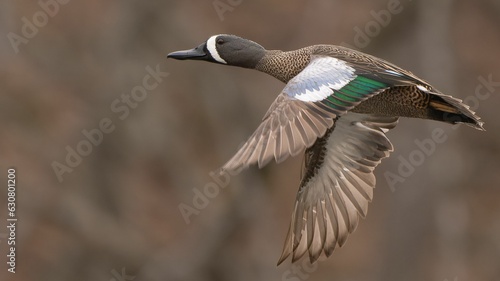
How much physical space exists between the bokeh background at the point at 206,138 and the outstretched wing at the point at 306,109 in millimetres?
4831

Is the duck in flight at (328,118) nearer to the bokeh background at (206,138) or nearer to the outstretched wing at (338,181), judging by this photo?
the outstretched wing at (338,181)

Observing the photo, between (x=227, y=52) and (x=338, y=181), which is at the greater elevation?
(x=227, y=52)

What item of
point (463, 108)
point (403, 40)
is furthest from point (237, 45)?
point (403, 40)

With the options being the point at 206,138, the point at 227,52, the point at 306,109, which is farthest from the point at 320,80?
the point at 206,138

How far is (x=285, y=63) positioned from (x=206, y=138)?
583 centimetres

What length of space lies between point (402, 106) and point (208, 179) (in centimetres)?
601

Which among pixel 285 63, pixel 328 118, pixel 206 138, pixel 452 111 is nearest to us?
pixel 328 118

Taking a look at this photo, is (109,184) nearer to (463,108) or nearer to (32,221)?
(32,221)

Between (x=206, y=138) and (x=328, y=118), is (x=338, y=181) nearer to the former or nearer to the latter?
(x=328, y=118)

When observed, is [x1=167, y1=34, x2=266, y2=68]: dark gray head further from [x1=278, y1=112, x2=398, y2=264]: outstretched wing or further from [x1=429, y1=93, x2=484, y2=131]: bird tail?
[x1=429, y1=93, x2=484, y2=131]: bird tail

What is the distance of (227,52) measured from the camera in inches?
341

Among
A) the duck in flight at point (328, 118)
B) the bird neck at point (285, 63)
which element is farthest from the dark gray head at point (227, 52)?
the bird neck at point (285, 63)

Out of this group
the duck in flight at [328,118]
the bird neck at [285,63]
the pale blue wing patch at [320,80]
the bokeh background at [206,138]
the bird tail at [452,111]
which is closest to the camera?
the duck in flight at [328,118]

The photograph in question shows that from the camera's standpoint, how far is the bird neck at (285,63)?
8211 mm
